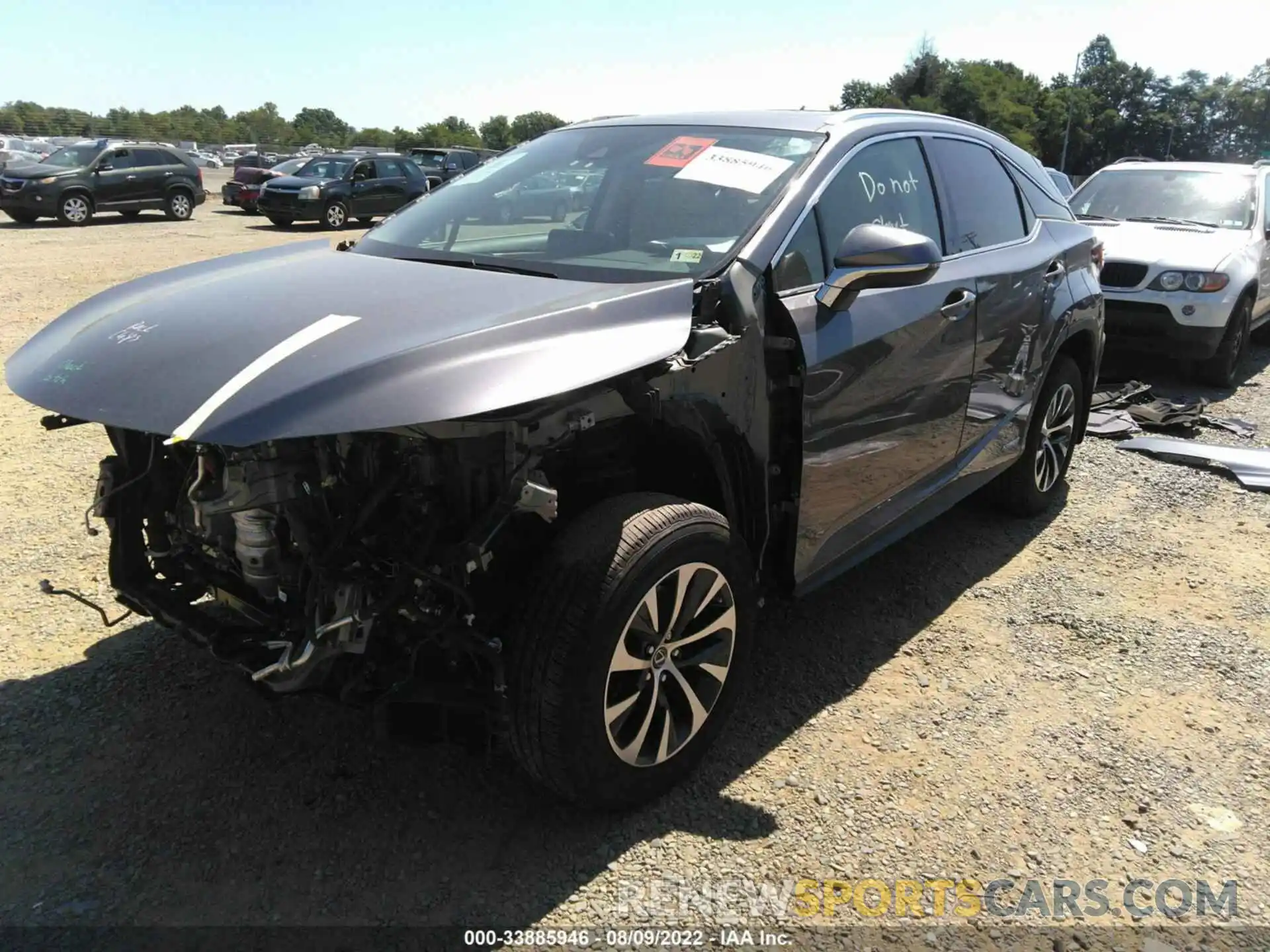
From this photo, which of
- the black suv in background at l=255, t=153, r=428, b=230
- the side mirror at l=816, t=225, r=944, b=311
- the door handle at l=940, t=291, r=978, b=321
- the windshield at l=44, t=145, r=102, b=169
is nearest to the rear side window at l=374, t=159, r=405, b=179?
the black suv in background at l=255, t=153, r=428, b=230

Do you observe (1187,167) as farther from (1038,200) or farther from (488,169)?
(488,169)

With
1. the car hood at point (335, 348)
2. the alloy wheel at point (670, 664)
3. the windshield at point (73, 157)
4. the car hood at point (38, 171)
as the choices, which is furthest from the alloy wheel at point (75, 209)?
the alloy wheel at point (670, 664)

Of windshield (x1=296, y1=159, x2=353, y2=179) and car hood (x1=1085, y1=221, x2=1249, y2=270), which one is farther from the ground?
windshield (x1=296, y1=159, x2=353, y2=179)

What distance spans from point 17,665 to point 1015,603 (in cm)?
388

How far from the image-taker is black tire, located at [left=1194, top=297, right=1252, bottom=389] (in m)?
7.86

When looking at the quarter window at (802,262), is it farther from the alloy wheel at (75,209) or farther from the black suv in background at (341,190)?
the alloy wheel at (75,209)

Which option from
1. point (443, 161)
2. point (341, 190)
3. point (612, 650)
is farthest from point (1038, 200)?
point (443, 161)

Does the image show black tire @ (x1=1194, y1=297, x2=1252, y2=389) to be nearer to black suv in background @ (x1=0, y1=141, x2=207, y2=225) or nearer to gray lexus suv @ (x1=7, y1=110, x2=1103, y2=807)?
gray lexus suv @ (x1=7, y1=110, x2=1103, y2=807)

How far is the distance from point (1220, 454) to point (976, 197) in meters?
3.10

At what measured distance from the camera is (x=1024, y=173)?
182 inches

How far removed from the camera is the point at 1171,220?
8.62 m

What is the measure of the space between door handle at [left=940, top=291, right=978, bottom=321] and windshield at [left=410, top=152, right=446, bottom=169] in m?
23.3

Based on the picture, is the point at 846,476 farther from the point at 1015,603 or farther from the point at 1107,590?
the point at 1107,590

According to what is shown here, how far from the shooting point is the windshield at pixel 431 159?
24984 mm
